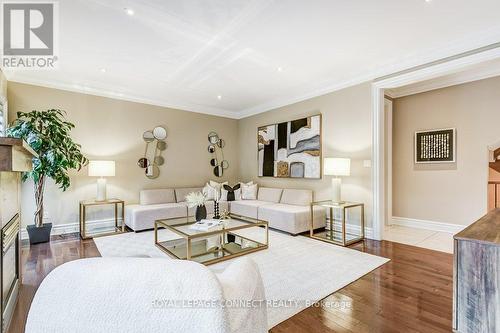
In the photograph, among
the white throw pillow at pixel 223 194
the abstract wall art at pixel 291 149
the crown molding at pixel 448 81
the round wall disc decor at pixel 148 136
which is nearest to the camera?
the crown molding at pixel 448 81

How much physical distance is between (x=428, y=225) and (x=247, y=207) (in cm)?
328

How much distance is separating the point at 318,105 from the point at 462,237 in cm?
358

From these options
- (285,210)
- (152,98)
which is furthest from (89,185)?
(285,210)

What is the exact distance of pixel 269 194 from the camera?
17.6 ft

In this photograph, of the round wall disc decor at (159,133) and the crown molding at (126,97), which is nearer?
the crown molding at (126,97)

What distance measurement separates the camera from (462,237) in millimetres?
1518

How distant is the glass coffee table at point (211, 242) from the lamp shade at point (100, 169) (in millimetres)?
1494

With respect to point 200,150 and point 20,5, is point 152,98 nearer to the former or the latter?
point 200,150

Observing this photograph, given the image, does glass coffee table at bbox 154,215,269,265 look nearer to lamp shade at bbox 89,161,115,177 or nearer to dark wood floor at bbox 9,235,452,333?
dark wood floor at bbox 9,235,452,333

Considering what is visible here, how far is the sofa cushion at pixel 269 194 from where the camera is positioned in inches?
204

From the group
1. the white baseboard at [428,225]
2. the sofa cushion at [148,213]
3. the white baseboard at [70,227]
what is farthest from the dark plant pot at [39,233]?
the white baseboard at [428,225]

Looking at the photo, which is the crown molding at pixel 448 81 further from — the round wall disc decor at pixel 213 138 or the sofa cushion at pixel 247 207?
the round wall disc decor at pixel 213 138

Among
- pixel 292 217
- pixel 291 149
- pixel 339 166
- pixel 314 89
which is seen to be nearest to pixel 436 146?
pixel 339 166

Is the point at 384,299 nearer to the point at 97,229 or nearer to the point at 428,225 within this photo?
the point at 428,225
